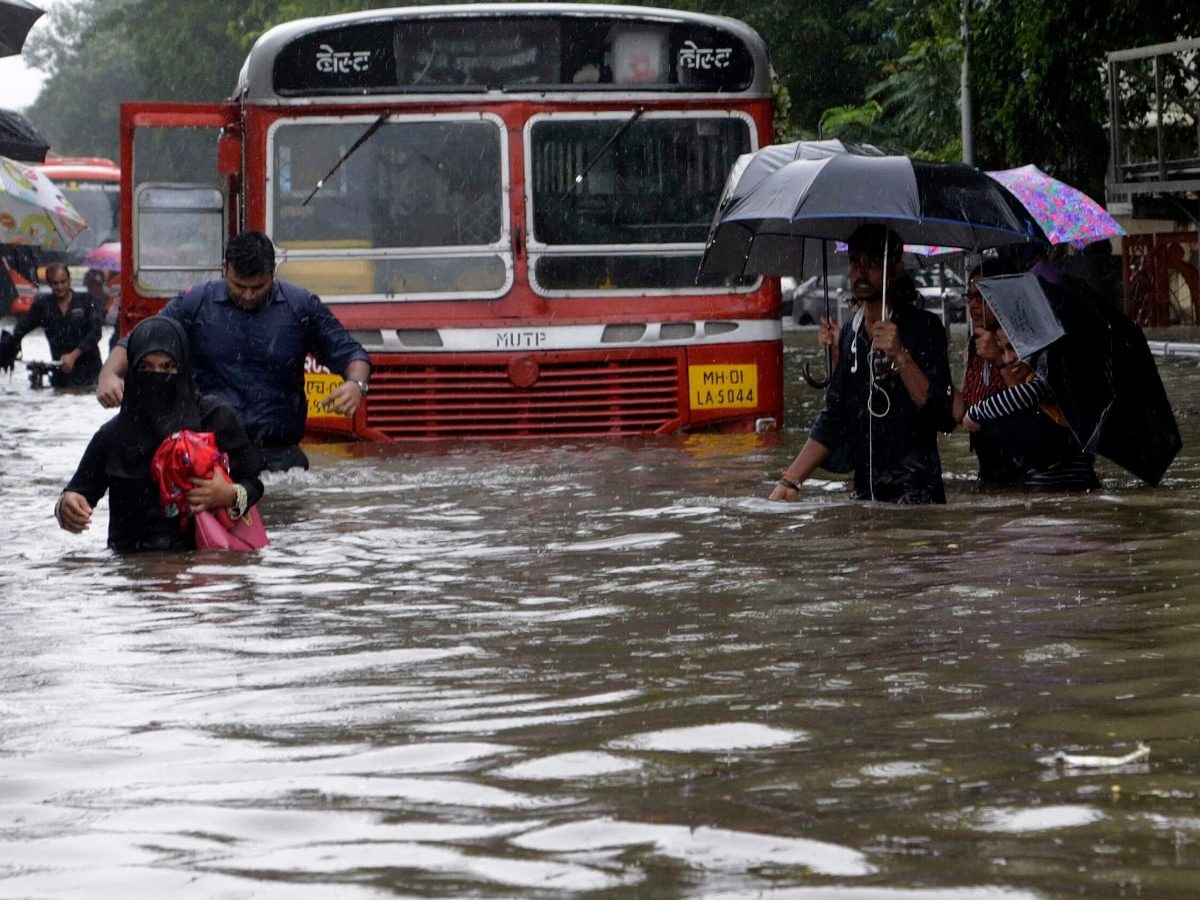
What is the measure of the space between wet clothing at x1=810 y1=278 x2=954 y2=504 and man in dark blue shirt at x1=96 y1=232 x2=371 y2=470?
2058mm

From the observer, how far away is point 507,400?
14.4 metres

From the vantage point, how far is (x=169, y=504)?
Answer: 30.7ft

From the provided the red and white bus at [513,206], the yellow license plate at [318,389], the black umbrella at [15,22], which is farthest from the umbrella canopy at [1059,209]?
the black umbrella at [15,22]

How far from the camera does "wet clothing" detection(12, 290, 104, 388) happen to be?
26.3 metres

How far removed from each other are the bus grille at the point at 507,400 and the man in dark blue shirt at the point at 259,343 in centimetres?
349

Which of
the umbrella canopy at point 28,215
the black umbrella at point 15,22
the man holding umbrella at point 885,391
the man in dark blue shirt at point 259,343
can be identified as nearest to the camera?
the man holding umbrella at point 885,391

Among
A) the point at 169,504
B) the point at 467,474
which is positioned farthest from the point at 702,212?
the point at 169,504

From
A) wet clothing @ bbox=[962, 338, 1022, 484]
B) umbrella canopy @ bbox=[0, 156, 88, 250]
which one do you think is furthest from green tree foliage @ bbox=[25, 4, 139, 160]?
wet clothing @ bbox=[962, 338, 1022, 484]

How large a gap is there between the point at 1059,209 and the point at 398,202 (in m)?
3.80

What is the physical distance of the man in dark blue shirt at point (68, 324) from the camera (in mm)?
26297

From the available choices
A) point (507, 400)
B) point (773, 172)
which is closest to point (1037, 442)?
point (773, 172)

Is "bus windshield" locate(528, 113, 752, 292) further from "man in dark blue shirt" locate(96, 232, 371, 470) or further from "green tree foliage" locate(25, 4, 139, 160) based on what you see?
"green tree foliage" locate(25, 4, 139, 160)

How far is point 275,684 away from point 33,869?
2.01m

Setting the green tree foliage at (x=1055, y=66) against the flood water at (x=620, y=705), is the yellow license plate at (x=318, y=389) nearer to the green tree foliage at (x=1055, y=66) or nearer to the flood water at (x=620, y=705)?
the flood water at (x=620, y=705)
